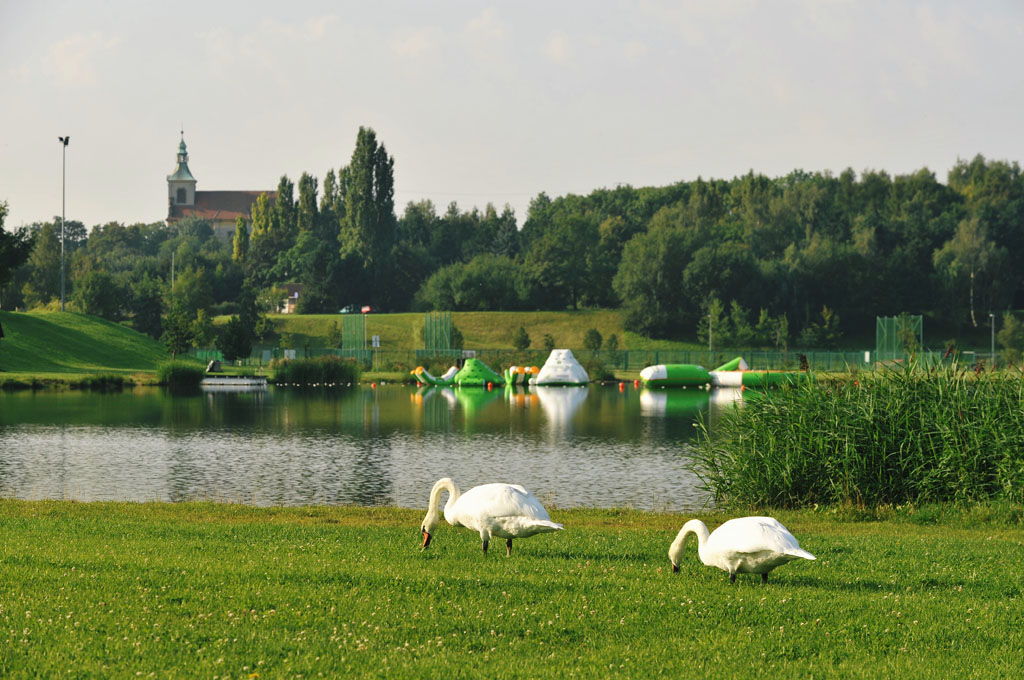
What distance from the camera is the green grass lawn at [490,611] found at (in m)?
7.16

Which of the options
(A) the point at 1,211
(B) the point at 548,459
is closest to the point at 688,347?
(A) the point at 1,211

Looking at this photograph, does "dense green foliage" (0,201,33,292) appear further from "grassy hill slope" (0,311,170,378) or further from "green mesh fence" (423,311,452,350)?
"green mesh fence" (423,311,452,350)

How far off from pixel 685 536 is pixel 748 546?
1.08 meters

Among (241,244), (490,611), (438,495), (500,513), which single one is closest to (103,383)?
(438,495)

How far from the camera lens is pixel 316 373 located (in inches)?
2559

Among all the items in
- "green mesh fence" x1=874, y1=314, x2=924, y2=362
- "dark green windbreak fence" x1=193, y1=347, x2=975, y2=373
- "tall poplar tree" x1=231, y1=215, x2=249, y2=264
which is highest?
"tall poplar tree" x1=231, y1=215, x2=249, y2=264

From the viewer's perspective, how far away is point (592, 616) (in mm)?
8312

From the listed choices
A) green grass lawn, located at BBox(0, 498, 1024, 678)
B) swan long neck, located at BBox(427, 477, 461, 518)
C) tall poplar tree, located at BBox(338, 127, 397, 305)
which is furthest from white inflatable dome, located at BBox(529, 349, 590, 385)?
swan long neck, located at BBox(427, 477, 461, 518)

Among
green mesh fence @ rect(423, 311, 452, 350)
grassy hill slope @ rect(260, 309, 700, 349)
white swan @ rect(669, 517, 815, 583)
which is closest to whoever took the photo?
white swan @ rect(669, 517, 815, 583)

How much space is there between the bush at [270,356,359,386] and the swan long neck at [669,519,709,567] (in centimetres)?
5607

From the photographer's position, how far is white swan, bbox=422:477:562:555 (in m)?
10.5

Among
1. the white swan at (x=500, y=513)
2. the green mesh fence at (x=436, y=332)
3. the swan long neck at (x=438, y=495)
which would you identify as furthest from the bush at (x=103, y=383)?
the white swan at (x=500, y=513)

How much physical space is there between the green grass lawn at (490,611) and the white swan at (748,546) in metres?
0.24

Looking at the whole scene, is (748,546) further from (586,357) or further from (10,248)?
(586,357)
